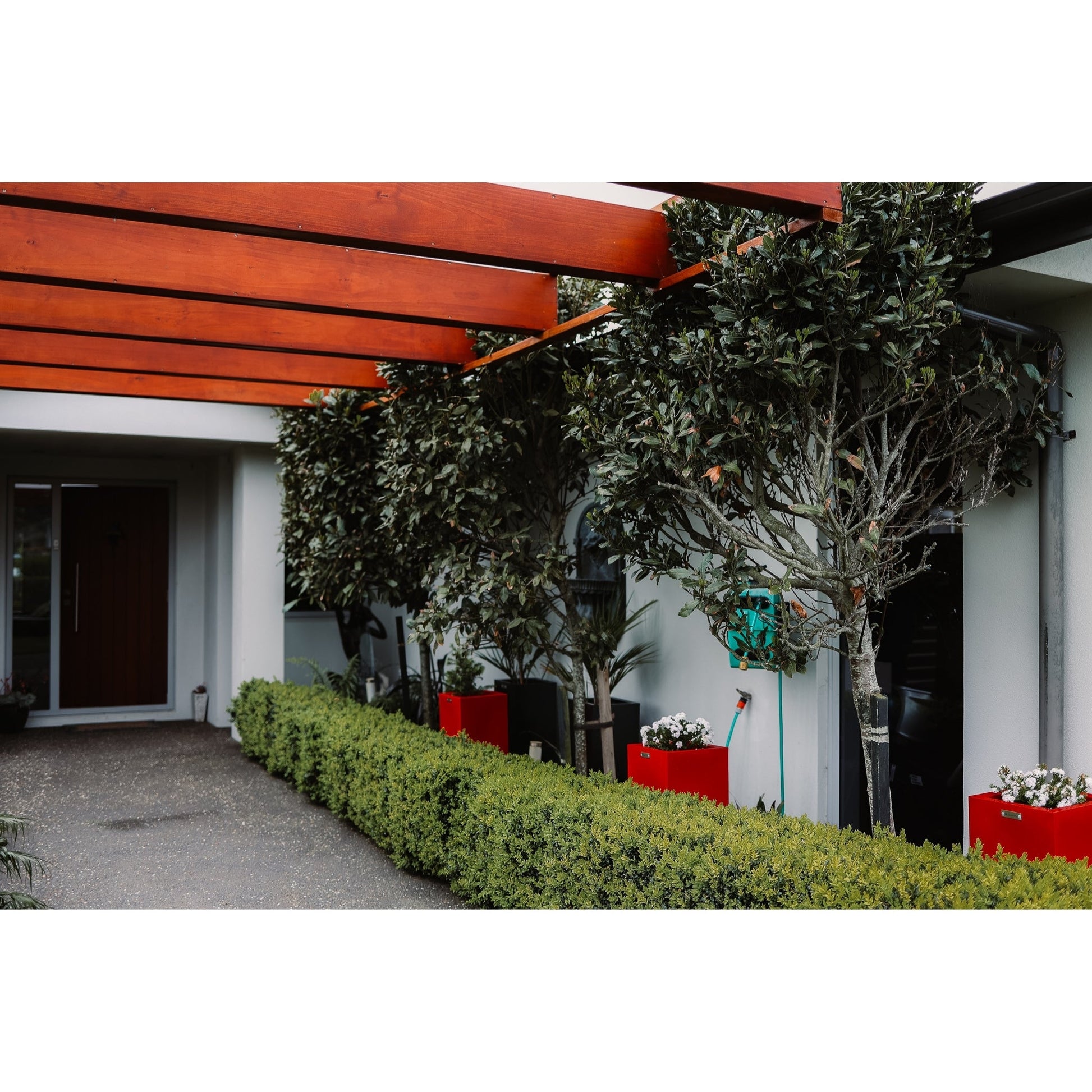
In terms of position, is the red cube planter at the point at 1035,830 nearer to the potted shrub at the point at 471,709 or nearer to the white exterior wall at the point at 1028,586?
the white exterior wall at the point at 1028,586

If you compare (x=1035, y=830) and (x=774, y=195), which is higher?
(x=774, y=195)

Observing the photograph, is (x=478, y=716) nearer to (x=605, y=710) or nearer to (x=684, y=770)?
(x=605, y=710)

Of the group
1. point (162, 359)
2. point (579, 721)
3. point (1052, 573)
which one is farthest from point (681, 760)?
point (162, 359)

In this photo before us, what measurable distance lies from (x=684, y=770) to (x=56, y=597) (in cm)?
826

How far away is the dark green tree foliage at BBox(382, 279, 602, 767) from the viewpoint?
5824 millimetres

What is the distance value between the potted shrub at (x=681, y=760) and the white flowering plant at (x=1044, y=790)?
1735mm

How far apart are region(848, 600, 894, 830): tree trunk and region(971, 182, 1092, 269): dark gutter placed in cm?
152

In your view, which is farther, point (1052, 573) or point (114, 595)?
point (114, 595)

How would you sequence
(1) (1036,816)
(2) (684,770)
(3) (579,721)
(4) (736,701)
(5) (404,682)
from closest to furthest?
(1) (1036,816)
(2) (684,770)
(4) (736,701)
(3) (579,721)
(5) (404,682)

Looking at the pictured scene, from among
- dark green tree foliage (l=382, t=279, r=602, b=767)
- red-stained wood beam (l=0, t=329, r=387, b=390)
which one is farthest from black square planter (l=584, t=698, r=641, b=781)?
red-stained wood beam (l=0, t=329, r=387, b=390)

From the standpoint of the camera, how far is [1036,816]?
357 centimetres

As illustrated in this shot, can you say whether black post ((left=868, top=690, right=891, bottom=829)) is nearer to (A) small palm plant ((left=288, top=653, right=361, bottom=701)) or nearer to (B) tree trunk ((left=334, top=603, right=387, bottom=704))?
(A) small palm plant ((left=288, top=653, right=361, bottom=701))

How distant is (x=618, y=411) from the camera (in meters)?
4.34

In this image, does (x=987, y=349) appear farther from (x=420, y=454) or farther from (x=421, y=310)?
(x=420, y=454)
